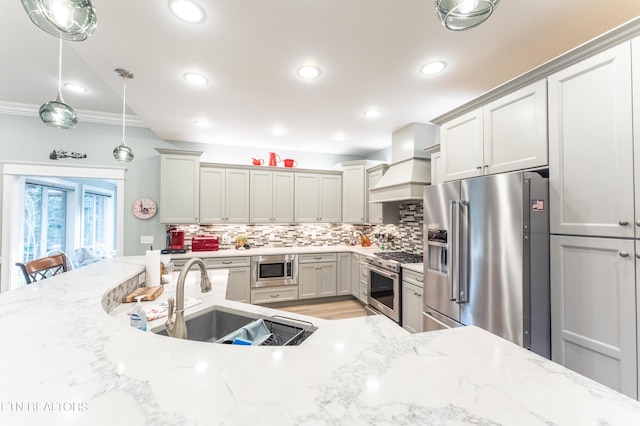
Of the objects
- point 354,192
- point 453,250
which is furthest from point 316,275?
point 453,250

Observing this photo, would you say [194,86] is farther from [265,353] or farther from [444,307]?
[444,307]

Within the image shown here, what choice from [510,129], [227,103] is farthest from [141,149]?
[510,129]

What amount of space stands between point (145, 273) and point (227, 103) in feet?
6.10

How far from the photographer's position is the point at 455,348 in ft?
2.62

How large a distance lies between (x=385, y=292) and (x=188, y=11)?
130 inches

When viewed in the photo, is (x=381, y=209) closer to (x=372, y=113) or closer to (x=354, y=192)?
(x=354, y=192)

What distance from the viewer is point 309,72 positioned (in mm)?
2148

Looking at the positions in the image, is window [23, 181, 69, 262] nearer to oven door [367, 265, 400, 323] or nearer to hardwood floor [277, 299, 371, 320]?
hardwood floor [277, 299, 371, 320]

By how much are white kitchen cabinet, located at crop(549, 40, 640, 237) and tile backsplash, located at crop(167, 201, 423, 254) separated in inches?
81.4

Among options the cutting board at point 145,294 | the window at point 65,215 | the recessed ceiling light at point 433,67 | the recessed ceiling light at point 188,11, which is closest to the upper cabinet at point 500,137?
the recessed ceiling light at point 433,67

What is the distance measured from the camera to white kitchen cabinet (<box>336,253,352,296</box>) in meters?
4.31

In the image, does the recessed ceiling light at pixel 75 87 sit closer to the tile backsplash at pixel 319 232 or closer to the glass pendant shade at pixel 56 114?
the glass pendant shade at pixel 56 114

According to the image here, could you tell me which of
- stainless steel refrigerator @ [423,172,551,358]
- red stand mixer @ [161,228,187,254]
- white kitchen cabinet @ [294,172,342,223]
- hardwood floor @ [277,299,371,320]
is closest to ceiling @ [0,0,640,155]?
stainless steel refrigerator @ [423,172,551,358]

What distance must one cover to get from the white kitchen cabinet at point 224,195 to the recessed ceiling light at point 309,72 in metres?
2.33
